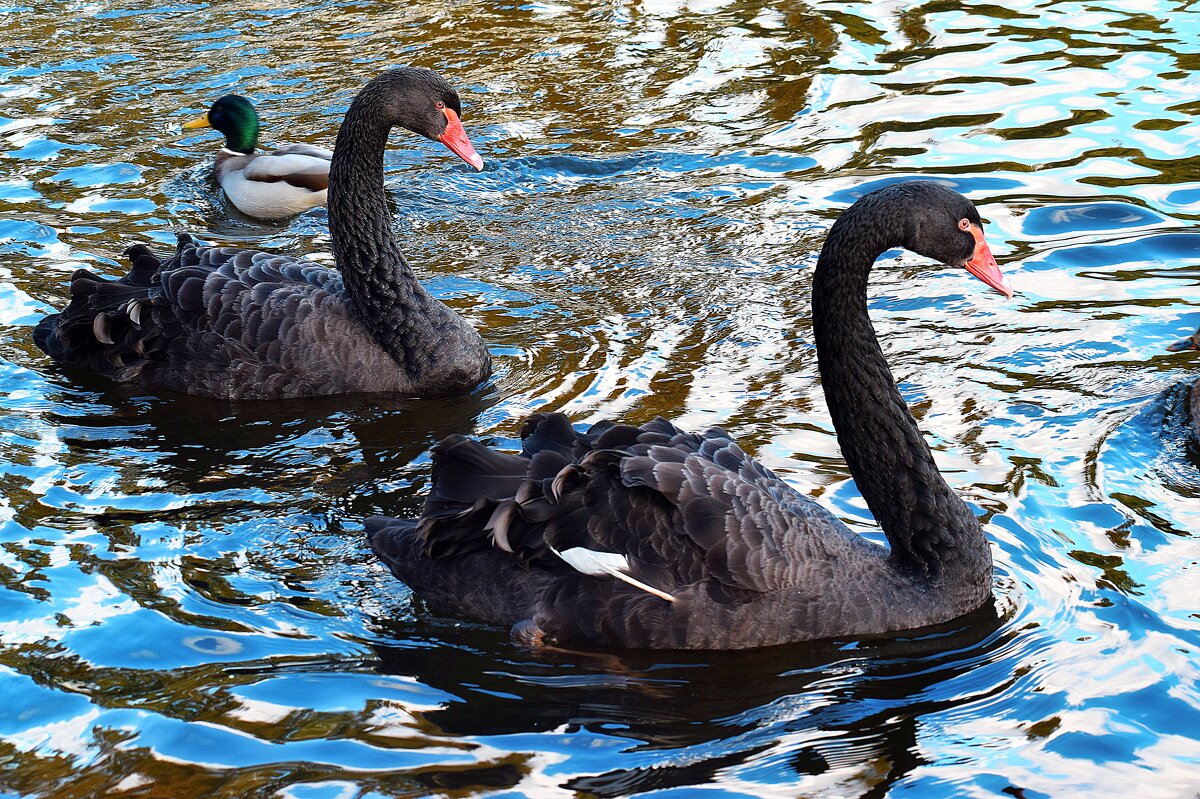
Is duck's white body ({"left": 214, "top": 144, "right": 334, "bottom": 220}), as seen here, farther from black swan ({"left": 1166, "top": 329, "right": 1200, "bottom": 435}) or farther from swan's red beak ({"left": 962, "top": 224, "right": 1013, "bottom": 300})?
black swan ({"left": 1166, "top": 329, "right": 1200, "bottom": 435})

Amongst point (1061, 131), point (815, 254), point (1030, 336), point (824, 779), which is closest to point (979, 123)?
point (1061, 131)

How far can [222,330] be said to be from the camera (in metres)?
7.40

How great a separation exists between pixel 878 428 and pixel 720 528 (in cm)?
81

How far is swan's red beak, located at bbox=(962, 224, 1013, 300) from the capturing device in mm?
5477

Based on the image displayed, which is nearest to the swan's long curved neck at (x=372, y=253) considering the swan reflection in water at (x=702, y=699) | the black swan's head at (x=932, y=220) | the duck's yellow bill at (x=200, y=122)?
the swan reflection in water at (x=702, y=699)

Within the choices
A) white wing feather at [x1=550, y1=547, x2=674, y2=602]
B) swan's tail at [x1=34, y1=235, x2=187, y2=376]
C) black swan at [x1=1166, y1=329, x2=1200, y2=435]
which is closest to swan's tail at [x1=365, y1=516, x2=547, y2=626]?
white wing feather at [x1=550, y1=547, x2=674, y2=602]

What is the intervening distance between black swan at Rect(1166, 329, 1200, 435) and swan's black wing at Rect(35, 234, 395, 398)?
4.11 m

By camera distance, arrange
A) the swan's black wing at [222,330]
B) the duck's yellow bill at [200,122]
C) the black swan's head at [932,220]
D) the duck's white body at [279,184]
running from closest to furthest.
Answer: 1. the black swan's head at [932,220]
2. the swan's black wing at [222,330]
3. the duck's white body at [279,184]
4. the duck's yellow bill at [200,122]

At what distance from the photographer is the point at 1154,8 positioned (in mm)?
13156

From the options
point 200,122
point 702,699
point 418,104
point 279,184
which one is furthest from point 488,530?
point 200,122

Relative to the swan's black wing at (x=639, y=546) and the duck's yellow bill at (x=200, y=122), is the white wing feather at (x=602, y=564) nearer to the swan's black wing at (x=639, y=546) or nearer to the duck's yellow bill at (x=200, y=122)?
the swan's black wing at (x=639, y=546)

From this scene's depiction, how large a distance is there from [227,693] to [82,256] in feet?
17.5

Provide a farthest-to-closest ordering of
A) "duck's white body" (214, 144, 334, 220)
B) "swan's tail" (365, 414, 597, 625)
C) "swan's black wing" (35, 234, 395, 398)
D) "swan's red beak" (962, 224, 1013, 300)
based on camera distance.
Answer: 1. "duck's white body" (214, 144, 334, 220)
2. "swan's black wing" (35, 234, 395, 398)
3. "swan's red beak" (962, 224, 1013, 300)
4. "swan's tail" (365, 414, 597, 625)

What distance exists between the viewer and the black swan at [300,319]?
7371 mm
